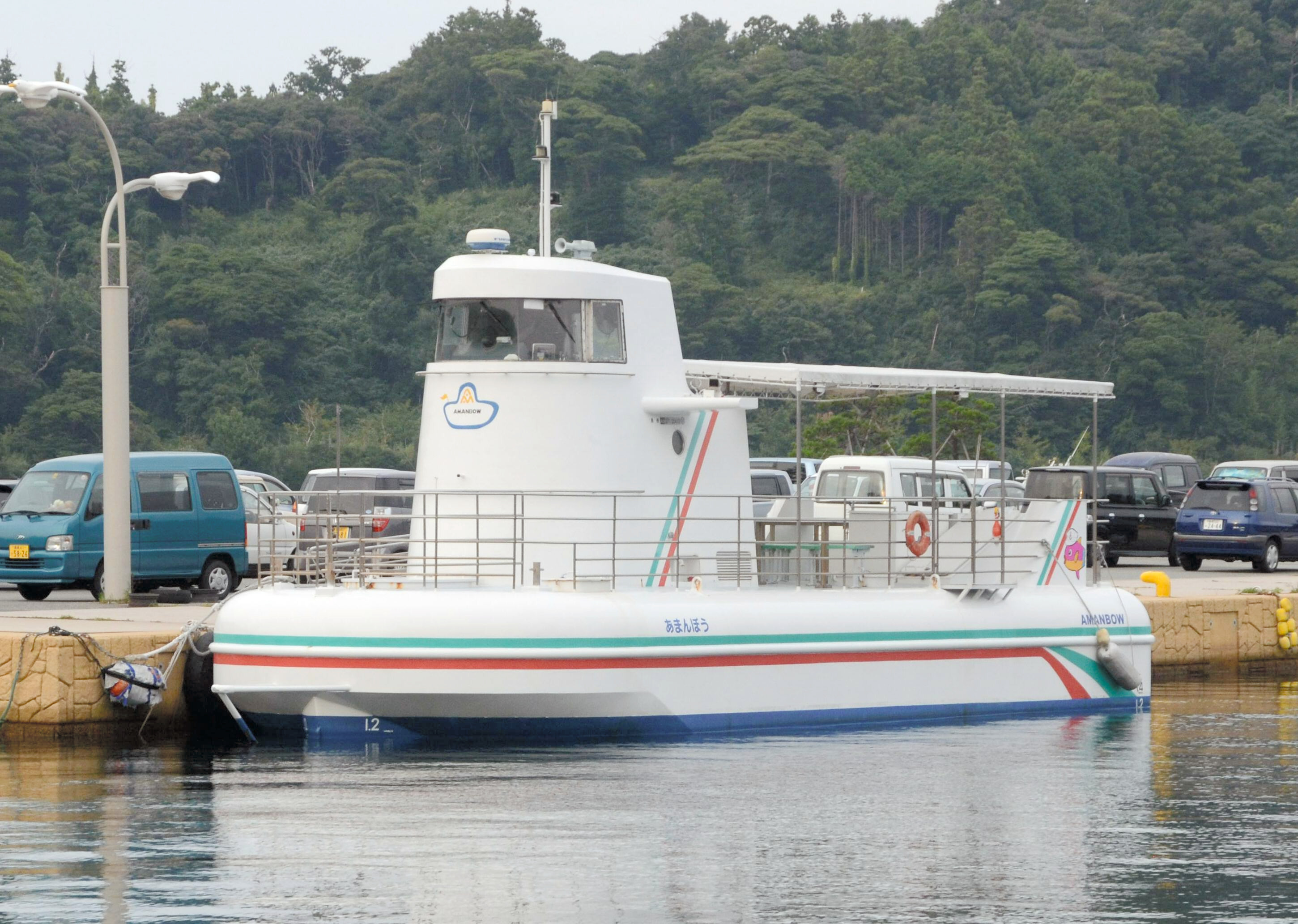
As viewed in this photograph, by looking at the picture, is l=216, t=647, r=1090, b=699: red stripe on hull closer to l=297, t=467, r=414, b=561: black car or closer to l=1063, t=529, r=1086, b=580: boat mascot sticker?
l=297, t=467, r=414, b=561: black car

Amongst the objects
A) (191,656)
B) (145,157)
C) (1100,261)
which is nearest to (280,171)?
(145,157)

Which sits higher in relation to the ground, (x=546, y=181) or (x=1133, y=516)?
(x=546, y=181)

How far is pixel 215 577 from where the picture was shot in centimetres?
2436

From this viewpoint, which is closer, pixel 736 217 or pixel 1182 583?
pixel 1182 583

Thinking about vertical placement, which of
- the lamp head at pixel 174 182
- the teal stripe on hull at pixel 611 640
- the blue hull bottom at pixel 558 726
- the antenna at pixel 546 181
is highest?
the lamp head at pixel 174 182

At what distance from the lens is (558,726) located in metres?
15.2

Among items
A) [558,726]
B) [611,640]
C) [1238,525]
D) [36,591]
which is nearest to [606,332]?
[611,640]

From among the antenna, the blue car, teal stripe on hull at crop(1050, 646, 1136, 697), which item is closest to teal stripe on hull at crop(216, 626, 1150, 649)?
teal stripe on hull at crop(1050, 646, 1136, 697)

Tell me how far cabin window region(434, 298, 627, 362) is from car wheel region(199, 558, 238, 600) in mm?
8777

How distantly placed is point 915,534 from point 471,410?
4.22m

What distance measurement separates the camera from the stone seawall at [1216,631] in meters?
21.8

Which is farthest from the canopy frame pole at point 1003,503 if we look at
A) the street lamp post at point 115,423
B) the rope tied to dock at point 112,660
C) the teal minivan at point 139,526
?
the teal minivan at point 139,526

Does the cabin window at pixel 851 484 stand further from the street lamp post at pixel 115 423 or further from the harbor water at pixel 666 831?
the harbor water at pixel 666 831

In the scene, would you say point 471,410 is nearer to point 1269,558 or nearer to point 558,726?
point 558,726
